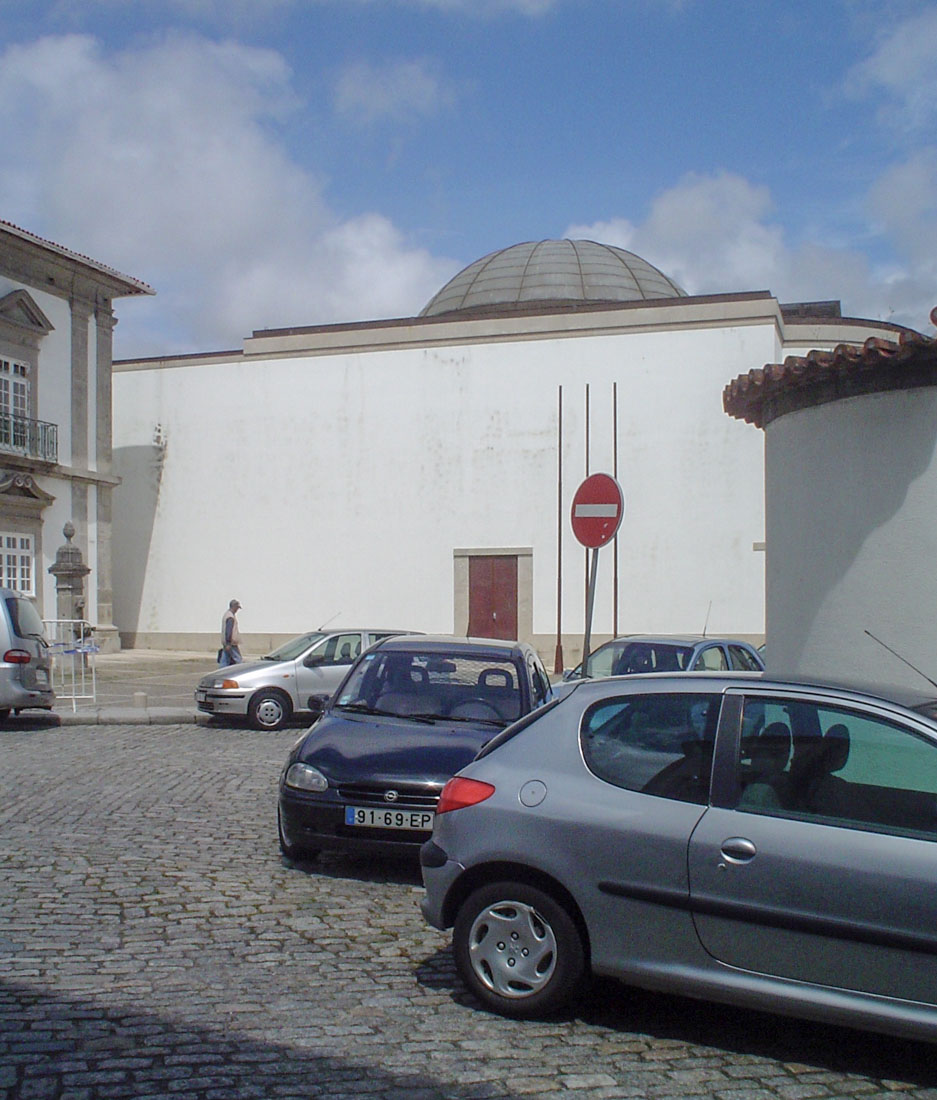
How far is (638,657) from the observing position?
533 inches

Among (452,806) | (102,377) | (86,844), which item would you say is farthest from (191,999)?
(102,377)

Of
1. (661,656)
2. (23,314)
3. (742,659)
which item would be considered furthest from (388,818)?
(23,314)

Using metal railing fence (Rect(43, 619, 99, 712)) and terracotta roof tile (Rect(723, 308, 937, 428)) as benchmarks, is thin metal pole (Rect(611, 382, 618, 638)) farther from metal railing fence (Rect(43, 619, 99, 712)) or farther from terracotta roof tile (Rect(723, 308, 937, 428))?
terracotta roof tile (Rect(723, 308, 937, 428))

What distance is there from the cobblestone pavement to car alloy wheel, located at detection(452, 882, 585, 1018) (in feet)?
0.37

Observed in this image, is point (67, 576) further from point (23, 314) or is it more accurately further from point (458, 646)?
point (458, 646)

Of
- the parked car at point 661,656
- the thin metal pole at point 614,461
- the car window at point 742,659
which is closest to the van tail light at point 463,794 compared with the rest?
the parked car at point 661,656

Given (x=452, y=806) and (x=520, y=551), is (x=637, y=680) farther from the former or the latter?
(x=520, y=551)

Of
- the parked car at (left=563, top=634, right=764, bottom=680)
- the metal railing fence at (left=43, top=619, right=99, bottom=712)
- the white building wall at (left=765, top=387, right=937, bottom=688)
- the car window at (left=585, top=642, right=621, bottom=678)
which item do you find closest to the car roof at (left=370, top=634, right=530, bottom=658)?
the white building wall at (left=765, top=387, right=937, bottom=688)

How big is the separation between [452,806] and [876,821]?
1717 millimetres

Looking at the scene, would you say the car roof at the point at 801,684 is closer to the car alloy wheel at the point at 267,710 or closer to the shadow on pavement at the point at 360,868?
the shadow on pavement at the point at 360,868

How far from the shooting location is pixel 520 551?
97.3ft

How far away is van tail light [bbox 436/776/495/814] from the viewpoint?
486 centimetres

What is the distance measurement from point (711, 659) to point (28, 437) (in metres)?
20.5

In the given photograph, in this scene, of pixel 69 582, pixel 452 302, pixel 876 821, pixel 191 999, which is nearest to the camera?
pixel 876 821
